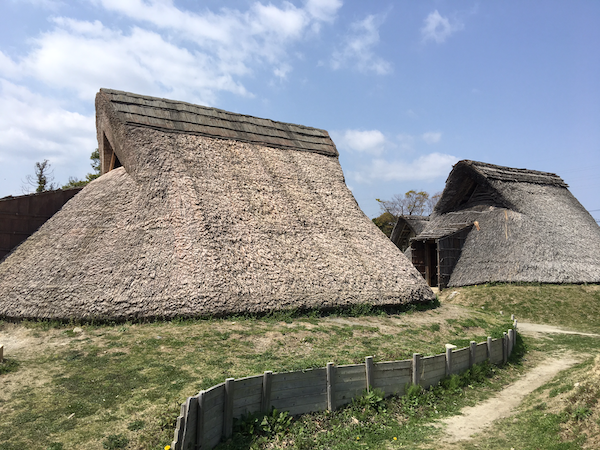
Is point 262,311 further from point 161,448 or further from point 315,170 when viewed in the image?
point 315,170

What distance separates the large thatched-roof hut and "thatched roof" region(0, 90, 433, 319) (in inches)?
336

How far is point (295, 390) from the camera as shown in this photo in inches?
286

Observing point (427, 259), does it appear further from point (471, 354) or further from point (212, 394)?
point (212, 394)

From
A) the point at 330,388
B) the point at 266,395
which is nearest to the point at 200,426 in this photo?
the point at 266,395

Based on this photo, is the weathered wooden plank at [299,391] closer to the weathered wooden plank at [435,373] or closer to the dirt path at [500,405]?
the dirt path at [500,405]

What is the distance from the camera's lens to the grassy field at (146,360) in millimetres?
6227

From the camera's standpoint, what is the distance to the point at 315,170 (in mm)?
18656

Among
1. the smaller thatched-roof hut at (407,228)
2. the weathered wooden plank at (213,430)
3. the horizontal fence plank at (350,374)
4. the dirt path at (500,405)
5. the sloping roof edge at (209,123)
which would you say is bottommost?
the dirt path at (500,405)

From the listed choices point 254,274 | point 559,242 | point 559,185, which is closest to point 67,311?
point 254,274

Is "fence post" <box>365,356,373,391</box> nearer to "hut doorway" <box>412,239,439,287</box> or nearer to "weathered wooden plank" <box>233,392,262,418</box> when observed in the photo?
"weathered wooden plank" <box>233,392,262,418</box>

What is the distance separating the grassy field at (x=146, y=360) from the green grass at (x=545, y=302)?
641cm

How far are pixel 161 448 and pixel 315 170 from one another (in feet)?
46.2

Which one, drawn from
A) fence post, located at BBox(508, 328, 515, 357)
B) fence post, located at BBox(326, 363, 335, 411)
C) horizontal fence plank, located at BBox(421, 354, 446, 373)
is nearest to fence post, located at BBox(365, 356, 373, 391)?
fence post, located at BBox(326, 363, 335, 411)

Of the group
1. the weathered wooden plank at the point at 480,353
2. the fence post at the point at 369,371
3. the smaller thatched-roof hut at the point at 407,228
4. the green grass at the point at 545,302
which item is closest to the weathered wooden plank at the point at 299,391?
the fence post at the point at 369,371
